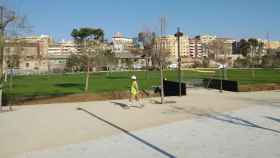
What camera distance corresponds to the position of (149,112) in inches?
654

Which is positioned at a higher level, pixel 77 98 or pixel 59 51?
pixel 59 51

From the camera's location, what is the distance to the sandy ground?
10.8 metres

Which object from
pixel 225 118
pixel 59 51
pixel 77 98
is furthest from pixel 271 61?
pixel 59 51

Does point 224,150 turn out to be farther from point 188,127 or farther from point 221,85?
point 221,85

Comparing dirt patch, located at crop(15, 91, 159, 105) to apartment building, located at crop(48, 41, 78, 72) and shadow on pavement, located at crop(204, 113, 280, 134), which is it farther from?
apartment building, located at crop(48, 41, 78, 72)

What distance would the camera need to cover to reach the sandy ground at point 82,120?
1084 centimetres

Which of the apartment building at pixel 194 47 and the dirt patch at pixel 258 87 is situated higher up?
the apartment building at pixel 194 47

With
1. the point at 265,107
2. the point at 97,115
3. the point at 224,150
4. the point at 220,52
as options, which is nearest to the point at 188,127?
the point at 224,150

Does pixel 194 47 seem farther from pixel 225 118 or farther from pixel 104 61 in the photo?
pixel 225 118

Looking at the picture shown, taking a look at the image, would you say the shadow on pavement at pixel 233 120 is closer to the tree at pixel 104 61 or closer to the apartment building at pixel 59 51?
the tree at pixel 104 61

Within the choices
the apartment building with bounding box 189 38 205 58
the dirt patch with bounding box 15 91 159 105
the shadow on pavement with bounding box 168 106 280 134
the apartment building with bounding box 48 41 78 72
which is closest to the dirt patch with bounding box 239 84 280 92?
the dirt patch with bounding box 15 91 159 105

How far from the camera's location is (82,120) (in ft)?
47.9

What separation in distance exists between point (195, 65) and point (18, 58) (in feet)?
241

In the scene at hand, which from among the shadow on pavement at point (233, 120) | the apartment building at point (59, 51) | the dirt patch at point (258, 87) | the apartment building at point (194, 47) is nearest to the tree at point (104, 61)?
the dirt patch at point (258, 87)
